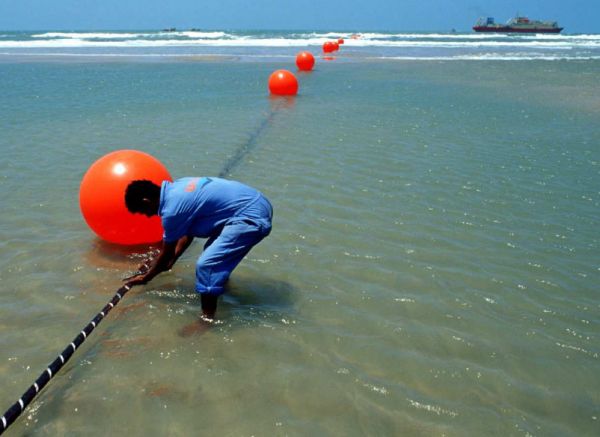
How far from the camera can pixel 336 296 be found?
4270mm

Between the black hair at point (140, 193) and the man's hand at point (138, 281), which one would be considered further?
the man's hand at point (138, 281)

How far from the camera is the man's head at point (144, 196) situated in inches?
144

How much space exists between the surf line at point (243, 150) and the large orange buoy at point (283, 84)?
3362mm

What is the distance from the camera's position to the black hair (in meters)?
3.65

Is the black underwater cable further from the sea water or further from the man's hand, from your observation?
the man's hand

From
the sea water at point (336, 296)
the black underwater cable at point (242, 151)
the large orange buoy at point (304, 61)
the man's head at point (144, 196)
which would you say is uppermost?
the large orange buoy at point (304, 61)

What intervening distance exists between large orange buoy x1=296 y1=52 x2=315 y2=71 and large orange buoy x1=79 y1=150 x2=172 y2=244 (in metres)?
18.2

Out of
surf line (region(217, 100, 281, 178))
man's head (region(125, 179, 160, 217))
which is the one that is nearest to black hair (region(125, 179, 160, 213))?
man's head (region(125, 179, 160, 217))

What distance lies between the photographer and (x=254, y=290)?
14.5ft

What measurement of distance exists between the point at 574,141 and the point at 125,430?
9.24 m

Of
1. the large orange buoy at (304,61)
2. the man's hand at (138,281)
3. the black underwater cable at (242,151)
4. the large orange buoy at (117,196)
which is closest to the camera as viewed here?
the man's hand at (138,281)

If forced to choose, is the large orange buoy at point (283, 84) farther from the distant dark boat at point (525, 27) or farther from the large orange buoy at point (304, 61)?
the distant dark boat at point (525, 27)

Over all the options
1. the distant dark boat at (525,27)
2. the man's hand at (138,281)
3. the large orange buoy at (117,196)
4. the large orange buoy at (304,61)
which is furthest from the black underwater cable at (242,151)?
the distant dark boat at (525,27)

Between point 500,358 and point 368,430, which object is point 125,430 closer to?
point 368,430
